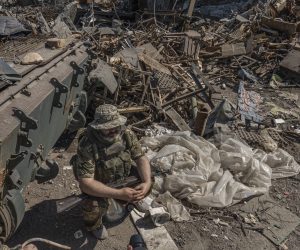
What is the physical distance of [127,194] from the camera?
3900 millimetres

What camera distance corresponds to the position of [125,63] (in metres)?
7.27

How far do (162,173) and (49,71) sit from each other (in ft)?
6.58

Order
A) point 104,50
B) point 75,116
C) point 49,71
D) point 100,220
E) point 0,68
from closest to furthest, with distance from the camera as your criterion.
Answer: point 0,68, point 100,220, point 49,71, point 75,116, point 104,50

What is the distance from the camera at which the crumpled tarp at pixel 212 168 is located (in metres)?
5.26

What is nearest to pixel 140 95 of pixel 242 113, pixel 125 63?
pixel 125 63

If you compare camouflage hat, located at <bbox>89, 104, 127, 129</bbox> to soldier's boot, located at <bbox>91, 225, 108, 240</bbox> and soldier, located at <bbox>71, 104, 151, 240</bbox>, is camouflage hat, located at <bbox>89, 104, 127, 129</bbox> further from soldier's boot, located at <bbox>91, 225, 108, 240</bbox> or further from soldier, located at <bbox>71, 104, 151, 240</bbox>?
soldier's boot, located at <bbox>91, 225, 108, 240</bbox>

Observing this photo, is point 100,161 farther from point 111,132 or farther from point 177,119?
point 177,119

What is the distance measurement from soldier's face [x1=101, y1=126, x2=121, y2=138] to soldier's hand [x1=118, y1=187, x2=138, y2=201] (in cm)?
55

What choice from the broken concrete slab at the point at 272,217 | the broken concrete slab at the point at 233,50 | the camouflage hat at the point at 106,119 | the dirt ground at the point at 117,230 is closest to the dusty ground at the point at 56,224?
the dirt ground at the point at 117,230

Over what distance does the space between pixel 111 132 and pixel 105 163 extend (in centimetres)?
39

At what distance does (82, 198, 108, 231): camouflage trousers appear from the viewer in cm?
420

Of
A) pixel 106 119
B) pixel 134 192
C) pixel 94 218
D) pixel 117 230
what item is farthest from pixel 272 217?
pixel 106 119

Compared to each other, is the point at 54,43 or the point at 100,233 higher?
the point at 54,43

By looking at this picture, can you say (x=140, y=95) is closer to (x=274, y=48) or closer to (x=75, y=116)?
(x=75, y=116)
